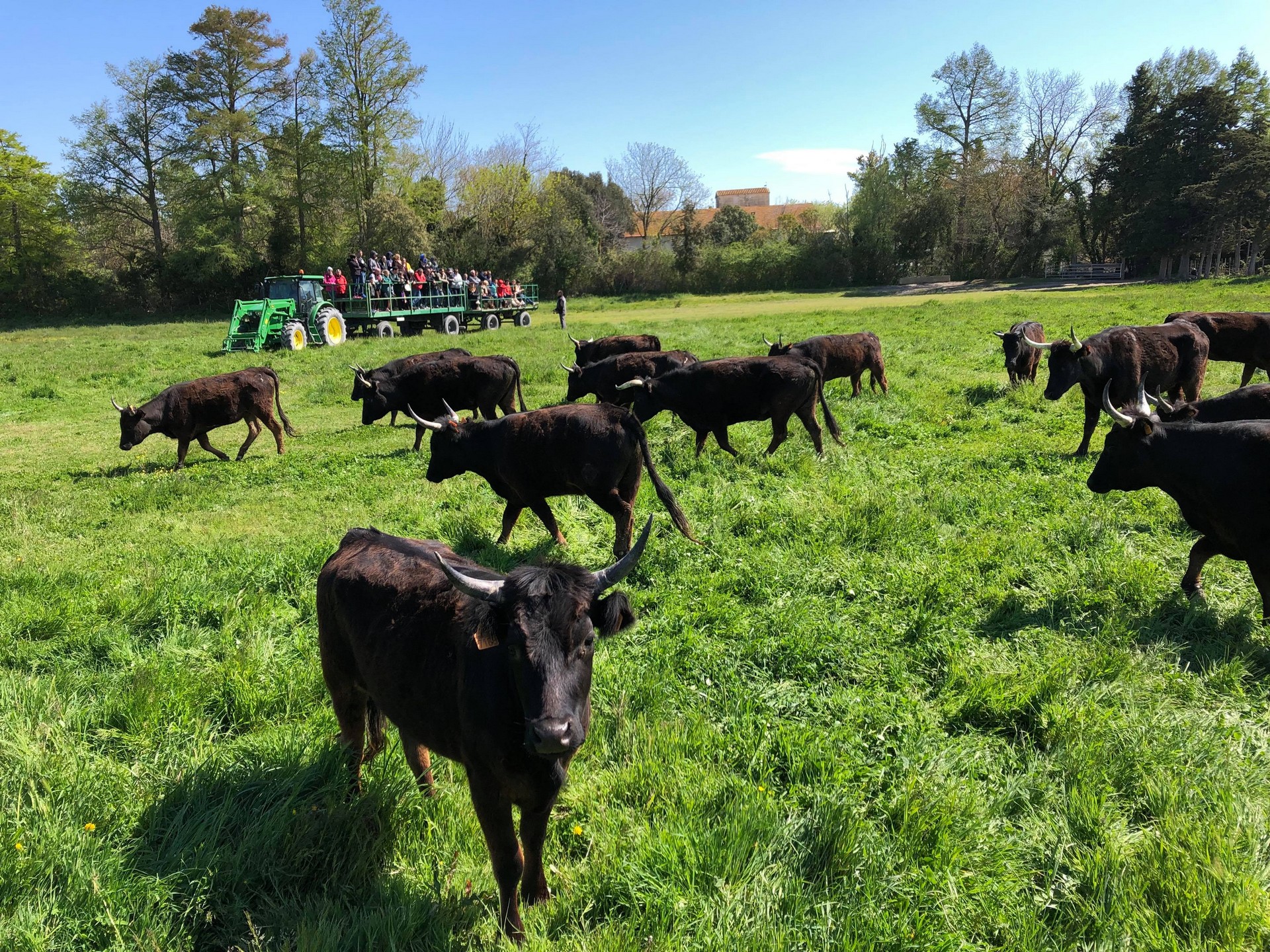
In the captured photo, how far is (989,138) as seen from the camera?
184 feet

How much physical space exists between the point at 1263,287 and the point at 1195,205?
54.4 feet

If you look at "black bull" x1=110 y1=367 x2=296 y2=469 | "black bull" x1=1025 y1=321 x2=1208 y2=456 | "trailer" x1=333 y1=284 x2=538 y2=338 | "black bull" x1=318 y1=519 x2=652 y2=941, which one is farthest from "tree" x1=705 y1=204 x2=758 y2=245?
"black bull" x1=318 y1=519 x2=652 y2=941

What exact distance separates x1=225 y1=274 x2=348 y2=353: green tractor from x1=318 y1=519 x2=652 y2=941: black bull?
70.0 feet

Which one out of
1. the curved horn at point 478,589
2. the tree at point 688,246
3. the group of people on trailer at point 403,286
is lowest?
the curved horn at point 478,589

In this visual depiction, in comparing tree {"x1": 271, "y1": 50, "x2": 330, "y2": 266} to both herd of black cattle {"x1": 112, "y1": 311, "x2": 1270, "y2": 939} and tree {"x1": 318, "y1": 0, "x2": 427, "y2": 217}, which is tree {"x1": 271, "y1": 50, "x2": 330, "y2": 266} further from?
herd of black cattle {"x1": 112, "y1": 311, "x2": 1270, "y2": 939}

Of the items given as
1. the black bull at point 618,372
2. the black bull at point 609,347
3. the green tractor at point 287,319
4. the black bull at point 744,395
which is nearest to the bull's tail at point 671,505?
the black bull at point 744,395

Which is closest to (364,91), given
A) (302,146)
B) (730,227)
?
(302,146)

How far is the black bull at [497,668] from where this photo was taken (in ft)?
8.72

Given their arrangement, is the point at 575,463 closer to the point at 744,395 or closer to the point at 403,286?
the point at 744,395

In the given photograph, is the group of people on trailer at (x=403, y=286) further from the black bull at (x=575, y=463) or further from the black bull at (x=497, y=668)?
the black bull at (x=497, y=668)

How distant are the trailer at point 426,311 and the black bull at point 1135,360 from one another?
22.5 m

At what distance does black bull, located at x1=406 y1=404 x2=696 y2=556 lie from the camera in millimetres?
6957

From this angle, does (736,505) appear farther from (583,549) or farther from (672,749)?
(672,749)

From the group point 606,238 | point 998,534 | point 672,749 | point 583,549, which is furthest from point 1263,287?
point 606,238
